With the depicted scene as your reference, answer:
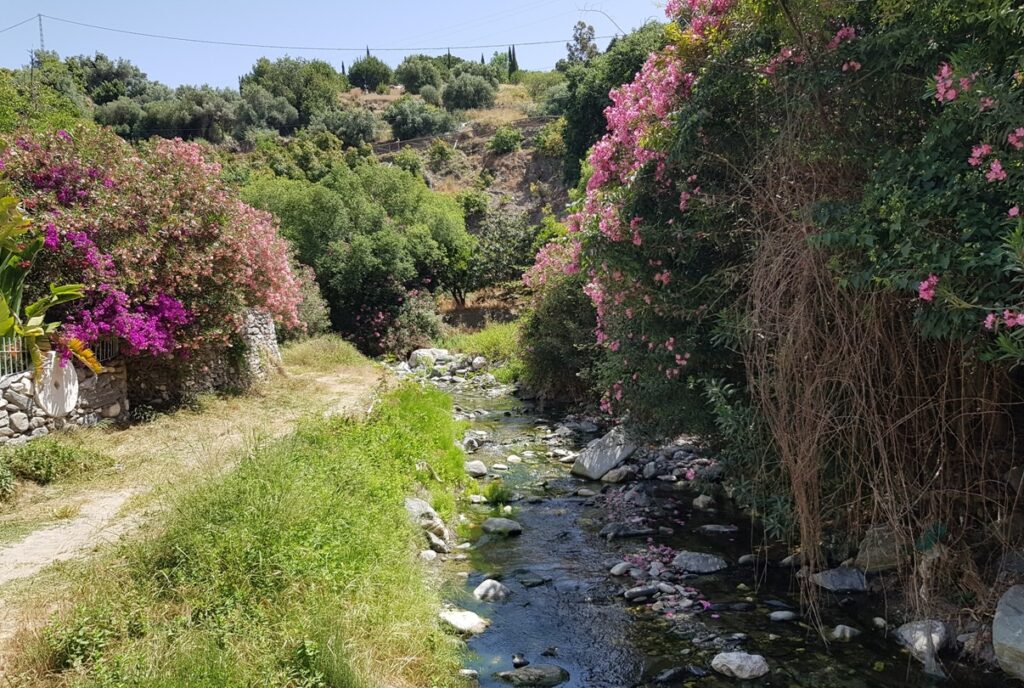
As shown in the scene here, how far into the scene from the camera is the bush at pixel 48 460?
8430mm

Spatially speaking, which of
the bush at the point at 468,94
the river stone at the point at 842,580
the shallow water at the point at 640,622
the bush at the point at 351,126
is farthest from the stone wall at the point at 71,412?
the bush at the point at 468,94

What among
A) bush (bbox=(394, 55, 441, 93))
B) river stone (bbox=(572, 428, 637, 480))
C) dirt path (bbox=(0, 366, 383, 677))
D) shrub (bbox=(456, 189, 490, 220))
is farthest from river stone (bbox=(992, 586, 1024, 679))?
bush (bbox=(394, 55, 441, 93))

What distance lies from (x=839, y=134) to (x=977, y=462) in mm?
2741

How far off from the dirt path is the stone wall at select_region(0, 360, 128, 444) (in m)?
0.40

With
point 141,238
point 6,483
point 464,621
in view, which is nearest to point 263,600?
point 464,621

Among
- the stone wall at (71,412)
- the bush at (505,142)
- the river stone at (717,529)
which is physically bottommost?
the river stone at (717,529)

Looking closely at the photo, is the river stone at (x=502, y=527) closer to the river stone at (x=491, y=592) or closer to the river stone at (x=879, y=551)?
the river stone at (x=491, y=592)

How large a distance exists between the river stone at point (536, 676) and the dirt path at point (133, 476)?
3303 millimetres

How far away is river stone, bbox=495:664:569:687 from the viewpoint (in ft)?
18.7

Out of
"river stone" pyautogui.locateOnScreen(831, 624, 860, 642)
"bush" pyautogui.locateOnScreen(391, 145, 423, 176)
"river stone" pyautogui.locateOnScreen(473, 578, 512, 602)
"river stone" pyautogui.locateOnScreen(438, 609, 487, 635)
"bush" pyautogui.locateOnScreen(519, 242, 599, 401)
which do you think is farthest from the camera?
"bush" pyautogui.locateOnScreen(391, 145, 423, 176)

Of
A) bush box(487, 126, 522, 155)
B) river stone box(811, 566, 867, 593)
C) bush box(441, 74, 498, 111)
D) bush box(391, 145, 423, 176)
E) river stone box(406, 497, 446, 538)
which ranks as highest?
bush box(441, 74, 498, 111)

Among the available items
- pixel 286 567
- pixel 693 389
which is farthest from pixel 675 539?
pixel 286 567

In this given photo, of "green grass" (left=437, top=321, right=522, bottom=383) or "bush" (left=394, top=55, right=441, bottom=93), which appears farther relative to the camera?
"bush" (left=394, top=55, right=441, bottom=93)

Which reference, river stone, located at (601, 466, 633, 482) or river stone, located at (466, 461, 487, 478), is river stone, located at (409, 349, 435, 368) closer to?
river stone, located at (466, 461, 487, 478)
